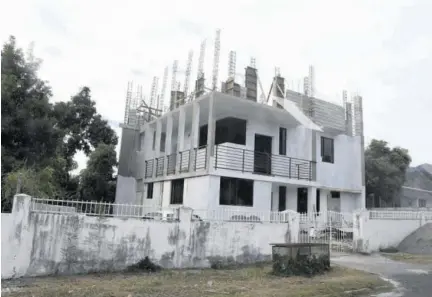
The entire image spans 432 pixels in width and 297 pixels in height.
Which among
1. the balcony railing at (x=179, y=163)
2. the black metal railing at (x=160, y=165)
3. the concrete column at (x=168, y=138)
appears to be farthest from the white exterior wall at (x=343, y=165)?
the black metal railing at (x=160, y=165)

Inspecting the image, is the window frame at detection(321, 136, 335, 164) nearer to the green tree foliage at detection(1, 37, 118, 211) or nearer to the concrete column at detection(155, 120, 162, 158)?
the concrete column at detection(155, 120, 162, 158)

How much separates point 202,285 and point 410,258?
11299mm

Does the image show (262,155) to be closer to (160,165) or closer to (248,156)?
(248,156)

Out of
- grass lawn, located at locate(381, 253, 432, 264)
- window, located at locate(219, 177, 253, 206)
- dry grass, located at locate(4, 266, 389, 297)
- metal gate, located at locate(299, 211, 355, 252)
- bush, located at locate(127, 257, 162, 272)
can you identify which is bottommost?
dry grass, located at locate(4, 266, 389, 297)

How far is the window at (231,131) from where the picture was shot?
20.2 meters

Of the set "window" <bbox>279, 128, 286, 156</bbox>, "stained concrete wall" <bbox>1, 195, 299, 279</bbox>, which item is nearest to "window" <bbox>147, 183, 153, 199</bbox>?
"window" <bbox>279, 128, 286, 156</bbox>

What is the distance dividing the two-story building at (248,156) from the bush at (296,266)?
6.21 metres

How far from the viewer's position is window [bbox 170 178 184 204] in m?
19.7

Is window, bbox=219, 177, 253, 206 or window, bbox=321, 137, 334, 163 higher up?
window, bbox=321, 137, 334, 163

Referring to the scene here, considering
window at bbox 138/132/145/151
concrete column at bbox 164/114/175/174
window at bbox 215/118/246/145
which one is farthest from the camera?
window at bbox 138/132/145/151

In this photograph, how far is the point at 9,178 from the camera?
11.5 meters

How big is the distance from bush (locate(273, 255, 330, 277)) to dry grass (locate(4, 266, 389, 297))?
35cm

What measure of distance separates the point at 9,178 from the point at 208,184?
8.27 metres

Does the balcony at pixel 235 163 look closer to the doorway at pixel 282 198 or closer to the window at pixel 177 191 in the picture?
the window at pixel 177 191
